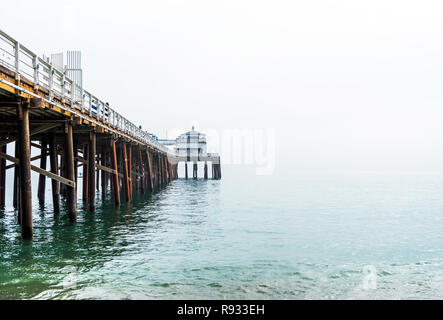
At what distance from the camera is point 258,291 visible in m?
8.96

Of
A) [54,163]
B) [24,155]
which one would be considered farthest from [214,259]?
[54,163]

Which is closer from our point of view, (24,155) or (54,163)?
(24,155)

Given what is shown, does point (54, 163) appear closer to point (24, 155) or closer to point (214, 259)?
point (24, 155)

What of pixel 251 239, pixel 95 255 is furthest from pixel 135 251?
pixel 251 239

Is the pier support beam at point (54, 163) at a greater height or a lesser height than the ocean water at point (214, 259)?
greater

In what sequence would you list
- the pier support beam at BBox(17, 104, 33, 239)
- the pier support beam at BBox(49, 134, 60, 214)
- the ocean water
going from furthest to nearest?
the pier support beam at BBox(49, 134, 60, 214), the pier support beam at BBox(17, 104, 33, 239), the ocean water

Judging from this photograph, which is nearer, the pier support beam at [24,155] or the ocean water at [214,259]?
the ocean water at [214,259]

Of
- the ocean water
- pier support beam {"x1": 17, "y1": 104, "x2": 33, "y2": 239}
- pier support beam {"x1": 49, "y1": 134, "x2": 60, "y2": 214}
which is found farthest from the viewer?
pier support beam {"x1": 49, "y1": 134, "x2": 60, "y2": 214}

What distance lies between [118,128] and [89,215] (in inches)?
247

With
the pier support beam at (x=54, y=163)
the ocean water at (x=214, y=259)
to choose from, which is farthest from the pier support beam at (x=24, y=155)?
the pier support beam at (x=54, y=163)

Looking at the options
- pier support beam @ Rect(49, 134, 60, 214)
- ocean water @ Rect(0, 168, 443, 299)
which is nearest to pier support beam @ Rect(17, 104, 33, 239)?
ocean water @ Rect(0, 168, 443, 299)

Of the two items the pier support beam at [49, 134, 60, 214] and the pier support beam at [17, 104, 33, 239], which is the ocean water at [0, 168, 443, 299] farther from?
the pier support beam at [17, 104, 33, 239]

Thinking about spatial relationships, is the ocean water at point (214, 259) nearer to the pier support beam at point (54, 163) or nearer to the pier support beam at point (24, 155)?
the pier support beam at point (54, 163)
